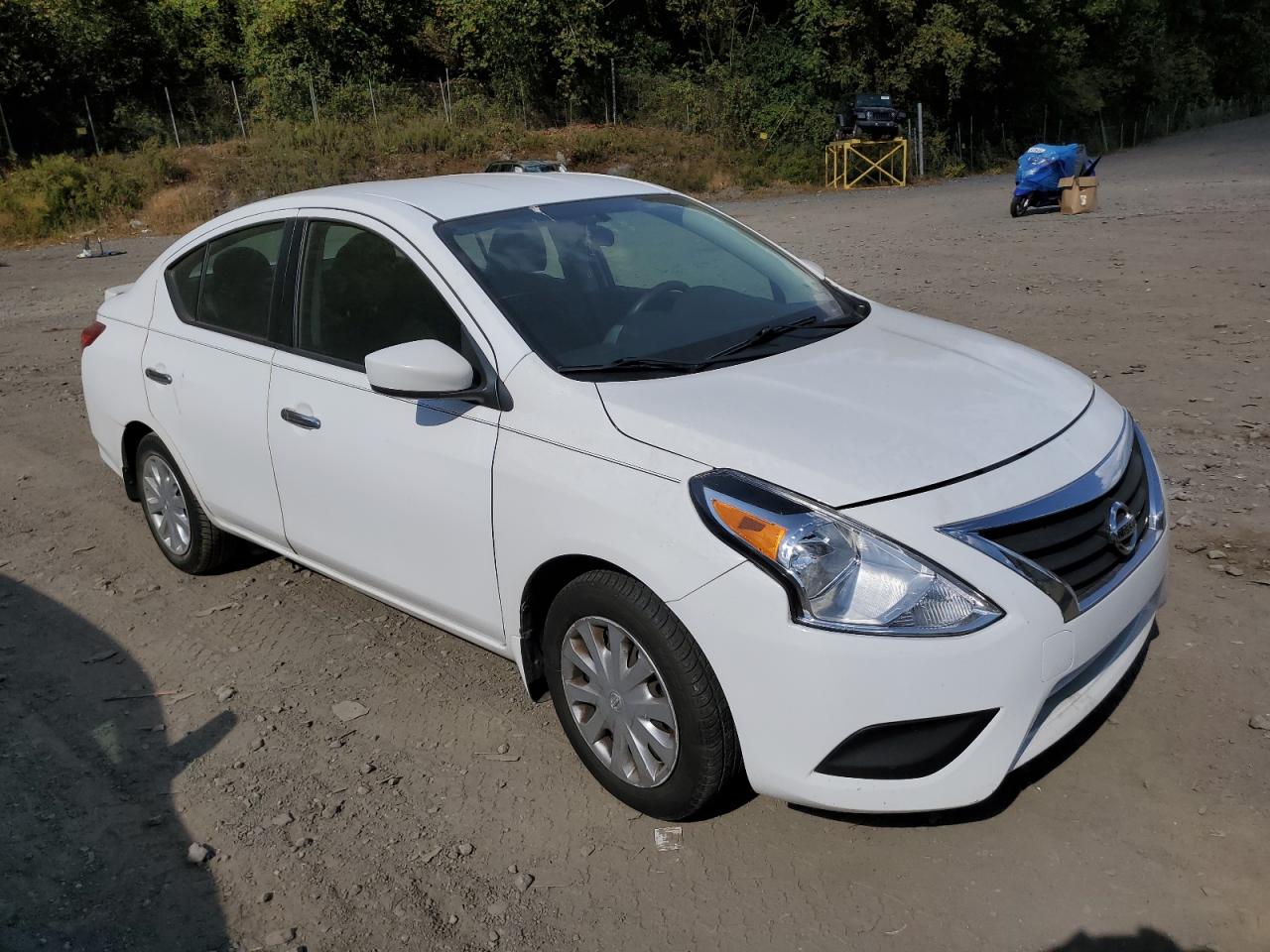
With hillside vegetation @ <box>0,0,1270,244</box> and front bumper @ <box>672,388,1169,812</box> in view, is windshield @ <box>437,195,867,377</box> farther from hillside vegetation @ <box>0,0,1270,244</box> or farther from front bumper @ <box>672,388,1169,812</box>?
hillside vegetation @ <box>0,0,1270,244</box>

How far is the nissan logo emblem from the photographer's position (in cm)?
293

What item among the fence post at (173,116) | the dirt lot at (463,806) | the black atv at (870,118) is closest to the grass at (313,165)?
the black atv at (870,118)

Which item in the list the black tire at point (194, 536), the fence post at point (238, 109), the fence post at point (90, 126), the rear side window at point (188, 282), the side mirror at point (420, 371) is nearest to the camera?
the side mirror at point (420, 371)

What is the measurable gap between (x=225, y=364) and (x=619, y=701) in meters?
2.30

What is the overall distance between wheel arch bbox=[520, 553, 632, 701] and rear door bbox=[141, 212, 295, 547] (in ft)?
4.51

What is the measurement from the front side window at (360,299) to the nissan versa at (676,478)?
1cm

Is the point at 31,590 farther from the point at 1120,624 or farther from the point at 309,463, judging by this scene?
the point at 1120,624

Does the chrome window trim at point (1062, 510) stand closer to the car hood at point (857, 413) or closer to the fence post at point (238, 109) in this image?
the car hood at point (857, 413)

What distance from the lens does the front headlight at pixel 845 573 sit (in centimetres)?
260

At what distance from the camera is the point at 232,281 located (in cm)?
452

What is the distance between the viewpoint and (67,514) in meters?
6.04

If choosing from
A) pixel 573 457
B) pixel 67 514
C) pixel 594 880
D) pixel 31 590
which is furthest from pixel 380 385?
pixel 67 514

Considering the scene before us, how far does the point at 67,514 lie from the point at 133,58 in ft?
106

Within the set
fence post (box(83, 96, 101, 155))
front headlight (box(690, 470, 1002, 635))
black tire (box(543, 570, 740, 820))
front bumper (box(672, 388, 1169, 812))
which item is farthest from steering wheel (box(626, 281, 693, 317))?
fence post (box(83, 96, 101, 155))
